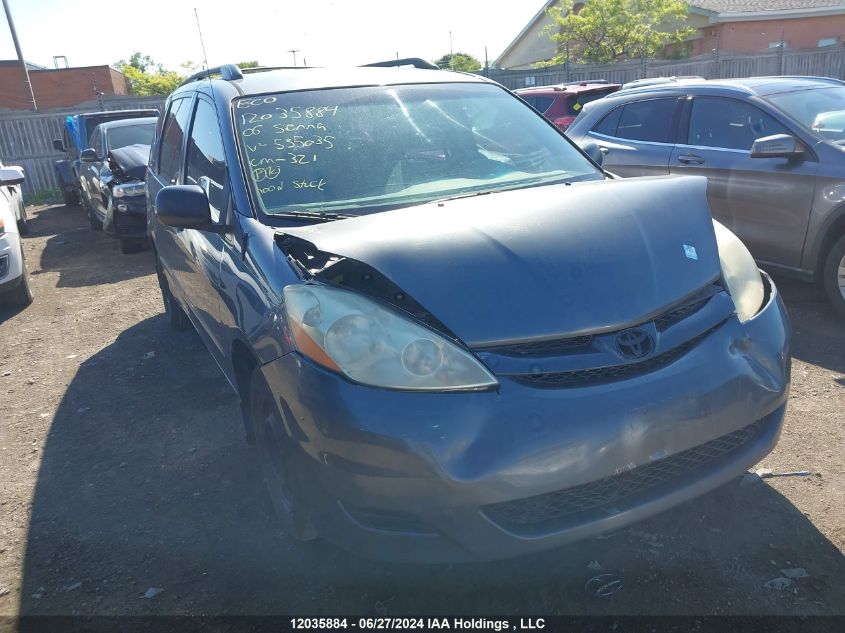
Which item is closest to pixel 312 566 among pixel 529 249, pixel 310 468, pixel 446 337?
pixel 310 468

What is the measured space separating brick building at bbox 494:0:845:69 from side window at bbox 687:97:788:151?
1035 inches

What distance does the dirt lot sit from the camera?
2477 millimetres

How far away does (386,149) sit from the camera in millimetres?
3254

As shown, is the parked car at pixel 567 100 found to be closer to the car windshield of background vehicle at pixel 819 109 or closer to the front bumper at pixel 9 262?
the car windshield of background vehicle at pixel 819 109

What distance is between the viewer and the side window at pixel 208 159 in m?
3.23

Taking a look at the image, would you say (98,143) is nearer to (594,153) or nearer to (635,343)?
(594,153)

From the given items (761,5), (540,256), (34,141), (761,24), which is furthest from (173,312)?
(761,5)

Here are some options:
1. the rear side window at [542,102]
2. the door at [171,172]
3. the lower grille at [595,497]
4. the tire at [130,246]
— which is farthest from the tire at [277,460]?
the rear side window at [542,102]

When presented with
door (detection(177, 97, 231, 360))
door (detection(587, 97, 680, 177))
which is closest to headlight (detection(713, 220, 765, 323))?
door (detection(177, 97, 231, 360))

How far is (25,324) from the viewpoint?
670 cm

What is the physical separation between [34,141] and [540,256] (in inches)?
749

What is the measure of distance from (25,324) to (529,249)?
6046 mm

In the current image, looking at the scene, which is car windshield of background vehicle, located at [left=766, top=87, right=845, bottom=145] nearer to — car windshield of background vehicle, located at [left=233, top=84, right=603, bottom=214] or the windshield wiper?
car windshield of background vehicle, located at [left=233, top=84, right=603, bottom=214]

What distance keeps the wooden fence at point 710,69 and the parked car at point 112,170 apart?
37.2 feet
